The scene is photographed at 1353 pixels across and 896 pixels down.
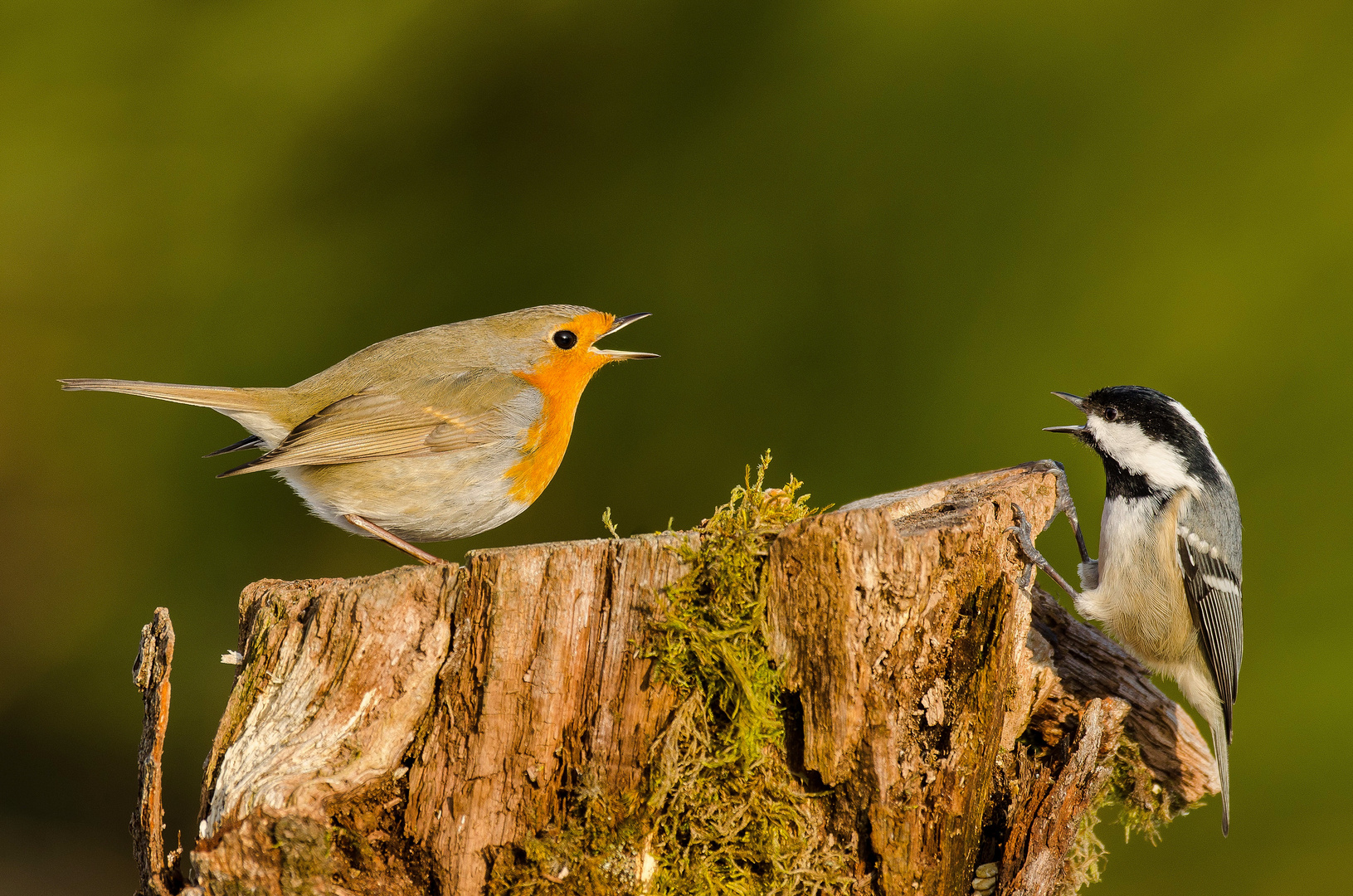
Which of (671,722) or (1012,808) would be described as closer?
(671,722)

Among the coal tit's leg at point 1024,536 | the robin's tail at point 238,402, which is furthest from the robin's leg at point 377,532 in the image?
the coal tit's leg at point 1024,536

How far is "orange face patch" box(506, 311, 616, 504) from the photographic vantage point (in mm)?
3955

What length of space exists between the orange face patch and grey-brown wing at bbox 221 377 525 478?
16 cm

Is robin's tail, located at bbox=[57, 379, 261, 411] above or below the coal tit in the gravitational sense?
above

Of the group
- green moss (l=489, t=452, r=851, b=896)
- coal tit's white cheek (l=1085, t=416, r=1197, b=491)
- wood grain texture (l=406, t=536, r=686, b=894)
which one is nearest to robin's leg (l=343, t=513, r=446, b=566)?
wood grain texture (l=406, t=536, r=686, b=894)

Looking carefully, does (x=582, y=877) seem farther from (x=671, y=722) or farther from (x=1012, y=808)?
(x=1012, y=808)

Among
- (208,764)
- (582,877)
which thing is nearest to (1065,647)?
(582,877)

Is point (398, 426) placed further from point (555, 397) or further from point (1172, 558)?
point (1172, 558)

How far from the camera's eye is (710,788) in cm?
223

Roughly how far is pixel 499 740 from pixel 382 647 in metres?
0.37

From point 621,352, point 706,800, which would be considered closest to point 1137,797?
point 706,800

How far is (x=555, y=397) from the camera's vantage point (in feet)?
13.6

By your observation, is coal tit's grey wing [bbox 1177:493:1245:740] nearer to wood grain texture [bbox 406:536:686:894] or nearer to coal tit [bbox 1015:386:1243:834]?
coal tit [bbox 1015:386:1243:834]

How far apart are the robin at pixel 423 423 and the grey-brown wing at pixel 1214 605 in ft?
7.63
